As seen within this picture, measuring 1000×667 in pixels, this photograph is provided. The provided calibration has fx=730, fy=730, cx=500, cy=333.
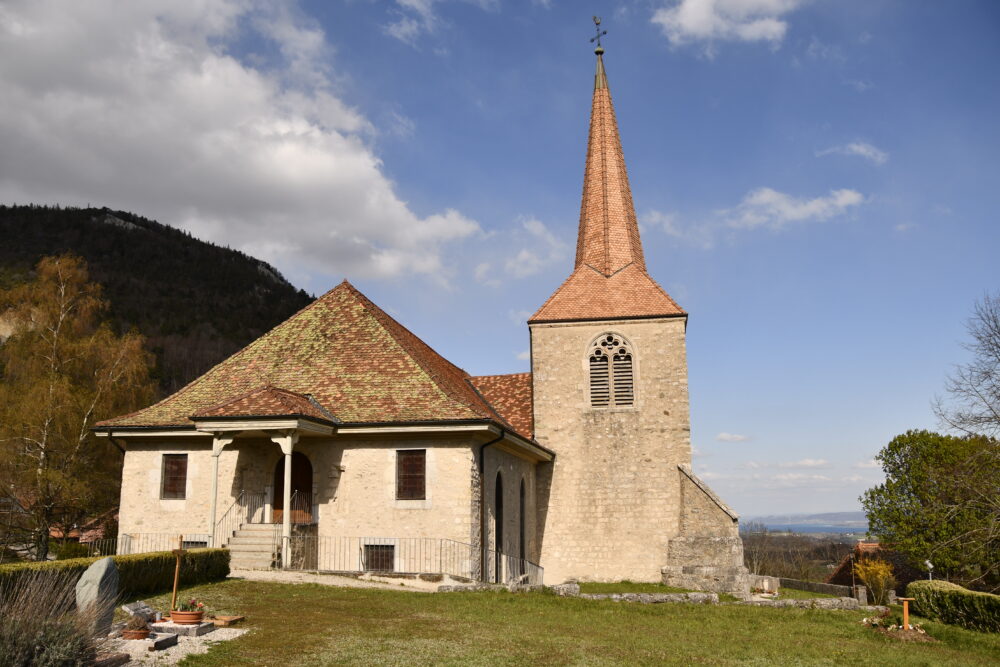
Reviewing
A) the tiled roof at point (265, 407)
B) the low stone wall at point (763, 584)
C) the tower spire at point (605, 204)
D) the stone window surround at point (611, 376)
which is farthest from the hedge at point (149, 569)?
the tower spire at point (605, 204)

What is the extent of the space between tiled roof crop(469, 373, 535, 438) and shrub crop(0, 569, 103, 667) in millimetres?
18129

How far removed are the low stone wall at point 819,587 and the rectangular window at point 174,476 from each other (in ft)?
98.8

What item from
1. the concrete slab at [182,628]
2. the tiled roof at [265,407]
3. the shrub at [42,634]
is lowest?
the concrete slab at [182,628]

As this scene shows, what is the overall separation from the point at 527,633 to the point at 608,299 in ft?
53.1

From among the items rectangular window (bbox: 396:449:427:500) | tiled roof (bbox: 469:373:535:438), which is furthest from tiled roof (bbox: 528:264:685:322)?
rectangular window (bbox: 396:449:427:500)

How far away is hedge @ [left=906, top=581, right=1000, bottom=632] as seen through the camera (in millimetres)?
15250

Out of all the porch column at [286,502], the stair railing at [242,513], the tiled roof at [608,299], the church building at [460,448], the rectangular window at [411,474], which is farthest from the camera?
the tiled roof at [608,299]

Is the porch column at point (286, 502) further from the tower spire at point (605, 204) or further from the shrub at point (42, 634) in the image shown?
the tower spire at point (605, 204)

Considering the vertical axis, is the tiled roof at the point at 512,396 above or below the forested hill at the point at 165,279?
below

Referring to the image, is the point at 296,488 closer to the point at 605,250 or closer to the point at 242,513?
the point at 242,513

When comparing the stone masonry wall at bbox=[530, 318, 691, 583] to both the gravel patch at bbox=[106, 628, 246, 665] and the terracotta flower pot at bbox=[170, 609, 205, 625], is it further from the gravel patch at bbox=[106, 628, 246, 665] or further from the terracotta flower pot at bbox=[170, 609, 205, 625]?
the gravel patch at bbox=[106, 628, 246, 665]

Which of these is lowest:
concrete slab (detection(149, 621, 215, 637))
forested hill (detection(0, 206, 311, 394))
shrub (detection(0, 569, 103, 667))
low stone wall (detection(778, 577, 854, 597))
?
low stone wall (detection(778, 577, 854, 597))

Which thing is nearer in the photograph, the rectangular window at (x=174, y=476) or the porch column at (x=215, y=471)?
the porch column at (x=215, y=471)

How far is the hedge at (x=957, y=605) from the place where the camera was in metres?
15.2
